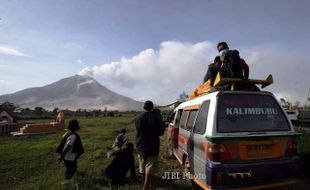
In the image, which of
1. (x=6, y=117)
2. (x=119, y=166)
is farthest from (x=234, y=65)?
(x=6, y=117)

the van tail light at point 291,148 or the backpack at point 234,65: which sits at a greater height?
the backpack at point 234,65

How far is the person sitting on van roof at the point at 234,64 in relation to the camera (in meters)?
5.46

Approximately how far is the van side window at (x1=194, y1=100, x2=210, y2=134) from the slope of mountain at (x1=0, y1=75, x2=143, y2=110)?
150 meters

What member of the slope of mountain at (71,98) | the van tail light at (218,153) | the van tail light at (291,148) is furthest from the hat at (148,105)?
the slope of mountain at (71,98)

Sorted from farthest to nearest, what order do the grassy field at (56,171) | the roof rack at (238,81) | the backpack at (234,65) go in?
the grassy field at (56,171), the backpack at (234,65), the roof rack at (238,81)

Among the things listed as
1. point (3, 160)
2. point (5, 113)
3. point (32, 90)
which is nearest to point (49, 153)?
point (3, 160)

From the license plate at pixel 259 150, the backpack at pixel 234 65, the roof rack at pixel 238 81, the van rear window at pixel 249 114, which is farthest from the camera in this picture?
the backpack at pixel 234 65

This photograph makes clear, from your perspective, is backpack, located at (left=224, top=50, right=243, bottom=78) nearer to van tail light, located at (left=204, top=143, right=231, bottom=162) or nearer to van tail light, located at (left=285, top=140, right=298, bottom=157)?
van tail light, located at (left=285, top=140, right=298, bottom=157)

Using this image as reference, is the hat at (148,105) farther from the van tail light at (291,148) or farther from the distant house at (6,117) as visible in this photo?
the distant house at (6,117)

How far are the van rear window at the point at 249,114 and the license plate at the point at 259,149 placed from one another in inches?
9.3

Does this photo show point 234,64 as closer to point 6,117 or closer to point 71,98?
point 6,117

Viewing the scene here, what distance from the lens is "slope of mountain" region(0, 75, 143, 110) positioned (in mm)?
154962

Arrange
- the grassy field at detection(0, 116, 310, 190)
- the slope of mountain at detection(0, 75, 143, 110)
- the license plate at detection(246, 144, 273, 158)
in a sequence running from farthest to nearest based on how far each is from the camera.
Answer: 1. the slope of mountain at detection(0, 75, 143, 110)
2. the grassy field at detection(0, 116, 310, 190)
3. the license plate at detection(246, 144, 273, 158)

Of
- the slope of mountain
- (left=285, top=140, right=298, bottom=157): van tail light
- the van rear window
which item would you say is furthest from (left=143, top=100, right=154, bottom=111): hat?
the slope of mountain
